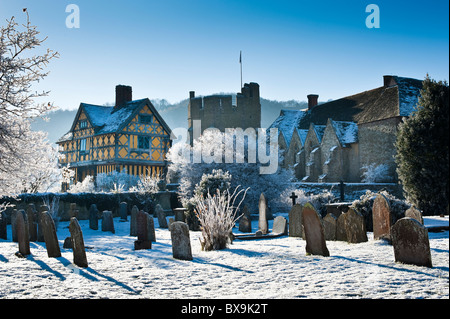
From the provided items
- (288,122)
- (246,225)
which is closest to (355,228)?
(246,225)

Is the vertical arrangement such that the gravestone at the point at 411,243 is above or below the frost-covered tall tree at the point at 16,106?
below

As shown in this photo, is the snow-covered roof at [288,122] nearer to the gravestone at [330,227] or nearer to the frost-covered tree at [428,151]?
the frost-covered tree at [428,151]

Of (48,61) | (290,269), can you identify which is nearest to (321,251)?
(290,269)

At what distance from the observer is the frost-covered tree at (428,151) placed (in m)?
18.1

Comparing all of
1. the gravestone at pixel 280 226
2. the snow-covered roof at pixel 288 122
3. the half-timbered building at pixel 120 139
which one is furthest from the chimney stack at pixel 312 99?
the gravestone at pixel 280 226

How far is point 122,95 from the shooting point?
3497cm

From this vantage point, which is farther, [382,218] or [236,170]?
[236,170]

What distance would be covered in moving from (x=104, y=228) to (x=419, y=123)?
49.7 feet

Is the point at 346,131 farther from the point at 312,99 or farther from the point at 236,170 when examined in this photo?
the point at 236,170

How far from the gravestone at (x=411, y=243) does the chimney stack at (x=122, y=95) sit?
101 feet

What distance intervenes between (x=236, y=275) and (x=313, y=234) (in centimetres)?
225

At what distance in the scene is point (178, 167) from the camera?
23.7 m

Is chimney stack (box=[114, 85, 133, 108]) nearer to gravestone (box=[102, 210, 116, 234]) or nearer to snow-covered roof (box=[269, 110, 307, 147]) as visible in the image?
snow-covered roof (box=[269, 110, 307, 147])

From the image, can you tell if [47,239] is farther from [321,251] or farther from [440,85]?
[440,85]
